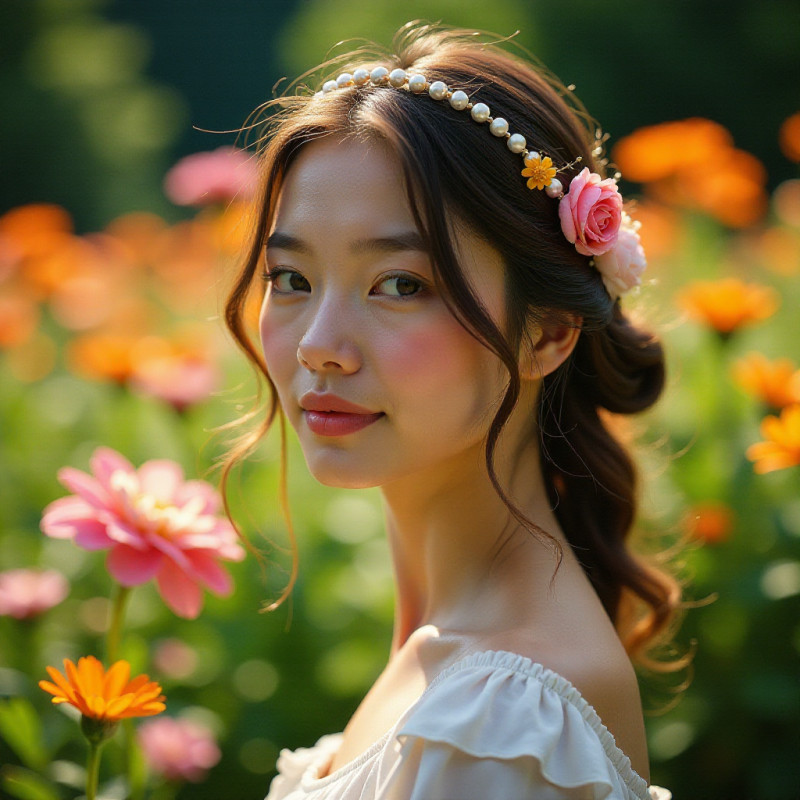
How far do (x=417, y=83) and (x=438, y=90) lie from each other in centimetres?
3

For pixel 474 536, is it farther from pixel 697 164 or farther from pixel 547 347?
pixel 697 164

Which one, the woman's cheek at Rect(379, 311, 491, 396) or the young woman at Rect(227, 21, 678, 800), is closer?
the young woman at Rect(227, 21, 678, 800)

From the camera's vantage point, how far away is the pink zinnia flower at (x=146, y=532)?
53.1 inches

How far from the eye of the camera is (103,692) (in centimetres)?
117

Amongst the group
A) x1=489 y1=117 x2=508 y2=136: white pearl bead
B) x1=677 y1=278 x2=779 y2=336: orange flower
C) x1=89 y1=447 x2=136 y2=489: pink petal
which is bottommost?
x1=89 y1=447 x2=136 y2=489: pink petal

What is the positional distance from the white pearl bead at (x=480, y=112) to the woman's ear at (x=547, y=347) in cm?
29

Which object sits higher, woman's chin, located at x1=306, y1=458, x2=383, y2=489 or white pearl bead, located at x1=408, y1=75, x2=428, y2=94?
white pearl bead, located at x1=408, y1=75, x2=428, y2=94

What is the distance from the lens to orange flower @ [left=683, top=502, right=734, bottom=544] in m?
2.07

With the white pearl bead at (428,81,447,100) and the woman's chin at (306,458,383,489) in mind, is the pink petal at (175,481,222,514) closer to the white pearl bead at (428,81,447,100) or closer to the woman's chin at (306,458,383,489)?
the woman's chin at (306,458,383,489)

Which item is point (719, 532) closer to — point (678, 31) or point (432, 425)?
point (432, 425)

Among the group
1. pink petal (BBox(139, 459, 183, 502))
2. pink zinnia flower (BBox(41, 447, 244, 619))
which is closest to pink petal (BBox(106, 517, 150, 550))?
pink zinnia flower (BBox(41, 447, 244, 619))

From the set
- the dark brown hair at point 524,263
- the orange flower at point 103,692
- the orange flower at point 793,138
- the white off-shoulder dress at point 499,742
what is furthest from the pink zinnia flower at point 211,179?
the white off-shoulder dress at point 499,742

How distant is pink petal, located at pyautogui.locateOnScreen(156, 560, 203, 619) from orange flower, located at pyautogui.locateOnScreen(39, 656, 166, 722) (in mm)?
195

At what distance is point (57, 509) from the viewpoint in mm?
1373
